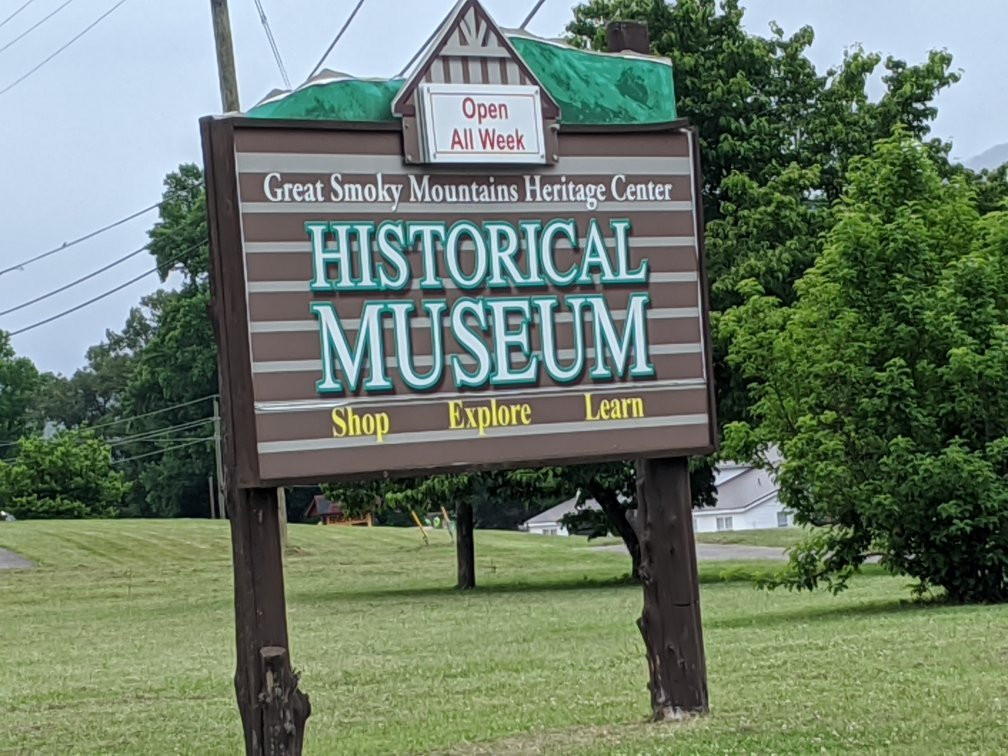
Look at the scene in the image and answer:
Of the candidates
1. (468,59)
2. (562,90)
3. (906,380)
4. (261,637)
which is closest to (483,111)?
(468,59)

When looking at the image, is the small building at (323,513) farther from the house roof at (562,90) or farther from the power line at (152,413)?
the house roof at (562,90)

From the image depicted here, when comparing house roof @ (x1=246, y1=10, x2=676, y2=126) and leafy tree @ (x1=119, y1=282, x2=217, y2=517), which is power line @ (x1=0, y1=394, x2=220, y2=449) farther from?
house roof @ (x1=246, y1=10, x2=676, y2=126)

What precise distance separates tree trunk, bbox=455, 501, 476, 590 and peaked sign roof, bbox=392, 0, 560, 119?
2518 centimetres

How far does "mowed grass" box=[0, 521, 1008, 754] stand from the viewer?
32.9ft

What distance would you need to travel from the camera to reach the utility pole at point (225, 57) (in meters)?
27.8

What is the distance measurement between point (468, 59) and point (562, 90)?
803 millimetres

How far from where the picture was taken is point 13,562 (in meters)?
42.4

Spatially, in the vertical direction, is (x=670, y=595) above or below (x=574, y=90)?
below

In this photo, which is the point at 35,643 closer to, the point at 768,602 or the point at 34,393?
the point at 768,602

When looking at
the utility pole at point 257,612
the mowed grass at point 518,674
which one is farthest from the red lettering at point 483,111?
the mowed grass at point 518,674

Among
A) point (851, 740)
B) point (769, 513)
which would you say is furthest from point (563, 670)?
point (769, 513)

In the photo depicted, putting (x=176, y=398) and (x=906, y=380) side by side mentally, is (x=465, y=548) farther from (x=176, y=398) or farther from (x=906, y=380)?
(x=176, y=398)

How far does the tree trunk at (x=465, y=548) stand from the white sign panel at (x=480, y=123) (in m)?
25.2

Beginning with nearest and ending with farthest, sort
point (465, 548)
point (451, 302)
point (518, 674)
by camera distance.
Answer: point (451, 302) < point (518, 674) < point (465, 548)
